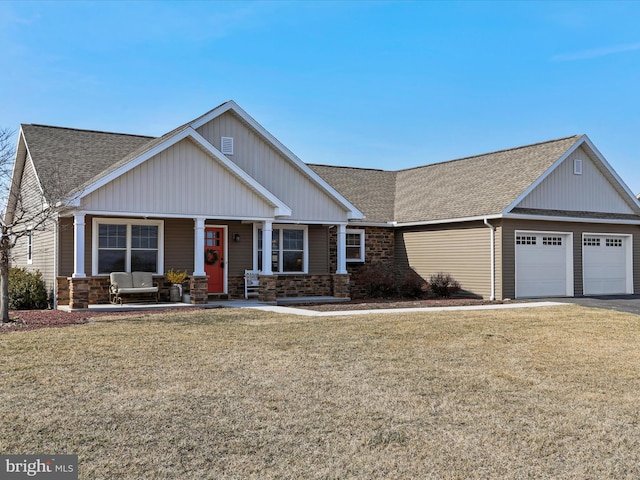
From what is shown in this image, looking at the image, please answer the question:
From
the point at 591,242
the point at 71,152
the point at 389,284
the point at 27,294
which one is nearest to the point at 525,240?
the point at 591,242

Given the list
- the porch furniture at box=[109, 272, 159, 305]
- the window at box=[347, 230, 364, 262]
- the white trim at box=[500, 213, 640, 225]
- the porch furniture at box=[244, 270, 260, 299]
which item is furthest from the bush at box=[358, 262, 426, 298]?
the porch furniture at box=[109, 272, 159, 305]

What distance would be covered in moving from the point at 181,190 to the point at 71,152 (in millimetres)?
5189

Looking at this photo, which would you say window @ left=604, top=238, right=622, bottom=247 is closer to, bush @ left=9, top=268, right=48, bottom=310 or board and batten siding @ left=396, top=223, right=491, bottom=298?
board and batten siding @ left=396, top=223, right=491, bottom=298

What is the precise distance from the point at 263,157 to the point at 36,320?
360 inches

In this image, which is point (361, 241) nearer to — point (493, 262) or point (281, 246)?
point (281, 246)

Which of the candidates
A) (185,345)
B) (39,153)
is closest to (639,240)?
(185,345)

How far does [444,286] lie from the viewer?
21.2m

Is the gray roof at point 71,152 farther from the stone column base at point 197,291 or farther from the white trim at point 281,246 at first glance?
the white trim at point 281,246

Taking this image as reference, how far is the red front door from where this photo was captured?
1928 centimetres

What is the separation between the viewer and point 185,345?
33.2 ft

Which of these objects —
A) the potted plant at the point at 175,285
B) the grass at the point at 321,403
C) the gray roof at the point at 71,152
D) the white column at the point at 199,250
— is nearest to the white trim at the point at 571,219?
the grass at the point at 321,403

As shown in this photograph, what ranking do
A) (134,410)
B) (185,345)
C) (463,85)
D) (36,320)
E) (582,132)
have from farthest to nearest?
(463,85)
(582,132)
(36,320)
(185,345)
(134,410)

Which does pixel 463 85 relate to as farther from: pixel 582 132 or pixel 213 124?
pixel 213 124

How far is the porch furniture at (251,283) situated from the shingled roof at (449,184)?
18.8 feet
